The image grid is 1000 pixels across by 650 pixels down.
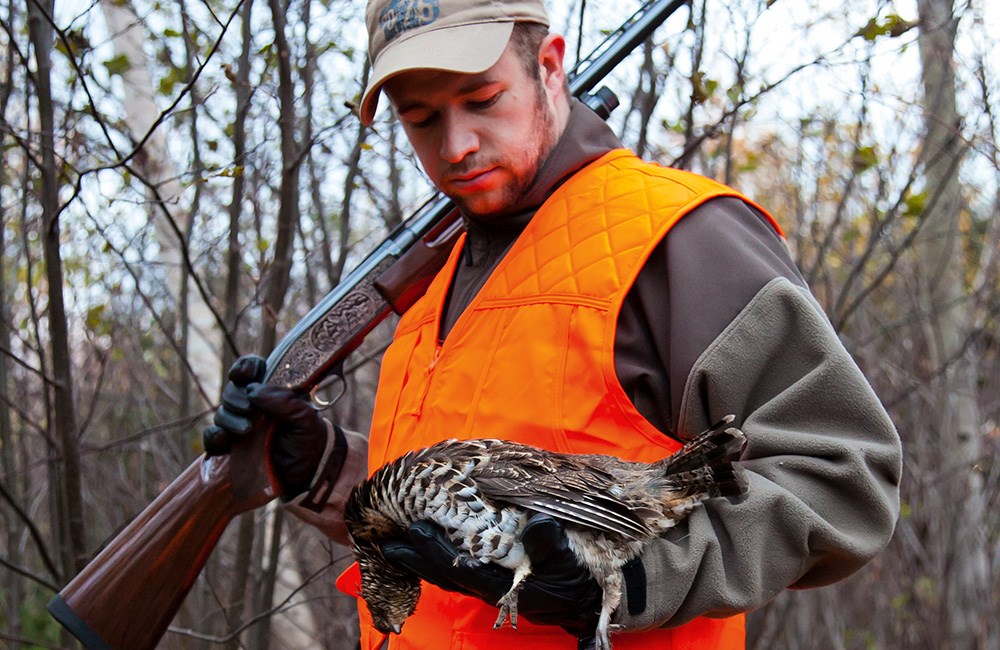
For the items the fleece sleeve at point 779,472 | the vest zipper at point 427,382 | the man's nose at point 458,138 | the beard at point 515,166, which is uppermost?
the man's nose at point 458,138

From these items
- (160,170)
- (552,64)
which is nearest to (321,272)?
(160,170)

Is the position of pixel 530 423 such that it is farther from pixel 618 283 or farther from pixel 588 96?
pixel 588 96

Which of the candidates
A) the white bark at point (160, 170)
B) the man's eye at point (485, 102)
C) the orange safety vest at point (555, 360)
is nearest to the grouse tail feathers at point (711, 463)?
the orange safety vest at point (555, 360)

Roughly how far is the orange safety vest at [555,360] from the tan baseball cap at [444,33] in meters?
0.38

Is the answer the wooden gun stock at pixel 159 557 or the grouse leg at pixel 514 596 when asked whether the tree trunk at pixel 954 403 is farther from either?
the grouse leg at pixel 514 596

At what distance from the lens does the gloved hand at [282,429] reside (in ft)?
9.64

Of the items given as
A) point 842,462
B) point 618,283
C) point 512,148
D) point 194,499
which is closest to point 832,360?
point 842,462

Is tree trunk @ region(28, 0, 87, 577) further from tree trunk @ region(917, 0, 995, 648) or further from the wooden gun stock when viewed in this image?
tree trunk @ region(917, 0, 995, 648)

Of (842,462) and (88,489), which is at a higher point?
(88,489)

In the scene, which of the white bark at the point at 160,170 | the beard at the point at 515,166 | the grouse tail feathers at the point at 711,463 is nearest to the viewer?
the grouse tail feathers at the point at 711,463

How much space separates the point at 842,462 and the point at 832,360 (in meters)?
0.20

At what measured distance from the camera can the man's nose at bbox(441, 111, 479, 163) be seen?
7.57ft

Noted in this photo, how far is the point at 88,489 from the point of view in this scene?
21.6 ft

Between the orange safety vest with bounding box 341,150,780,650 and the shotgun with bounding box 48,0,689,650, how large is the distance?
63 centimetres
